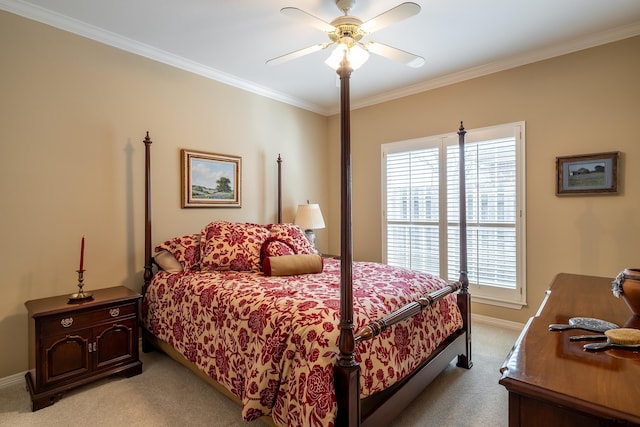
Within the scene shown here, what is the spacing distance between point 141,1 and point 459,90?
3.19 metres

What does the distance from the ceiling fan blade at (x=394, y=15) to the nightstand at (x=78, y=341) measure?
258 centimetres

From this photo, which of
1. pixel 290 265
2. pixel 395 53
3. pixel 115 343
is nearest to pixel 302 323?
pixel 290 265

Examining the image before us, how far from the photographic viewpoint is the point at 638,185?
8.75 ft

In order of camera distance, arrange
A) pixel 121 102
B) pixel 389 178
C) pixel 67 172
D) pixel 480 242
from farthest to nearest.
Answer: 1. pixel 389 178
2. pixel 480 242
3. pixel 121 102
4. pixel 67 172

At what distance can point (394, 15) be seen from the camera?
6.14 ft

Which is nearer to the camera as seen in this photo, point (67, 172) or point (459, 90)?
point (67, 172)

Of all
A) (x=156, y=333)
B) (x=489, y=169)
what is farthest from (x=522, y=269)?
(x=156, y=333)

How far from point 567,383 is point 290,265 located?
6.43 feet

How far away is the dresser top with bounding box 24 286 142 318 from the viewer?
206 cm

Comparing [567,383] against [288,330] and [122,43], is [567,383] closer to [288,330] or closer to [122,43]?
[288,330]

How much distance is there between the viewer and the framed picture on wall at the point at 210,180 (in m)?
3.27

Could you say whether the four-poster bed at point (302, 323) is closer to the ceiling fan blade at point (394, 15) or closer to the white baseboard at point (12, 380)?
the ceiling fan blade at point (394, 15)

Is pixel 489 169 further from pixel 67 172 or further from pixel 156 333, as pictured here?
pixel 67 172

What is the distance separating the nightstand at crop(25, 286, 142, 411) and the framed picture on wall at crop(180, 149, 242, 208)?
3.92 ft
